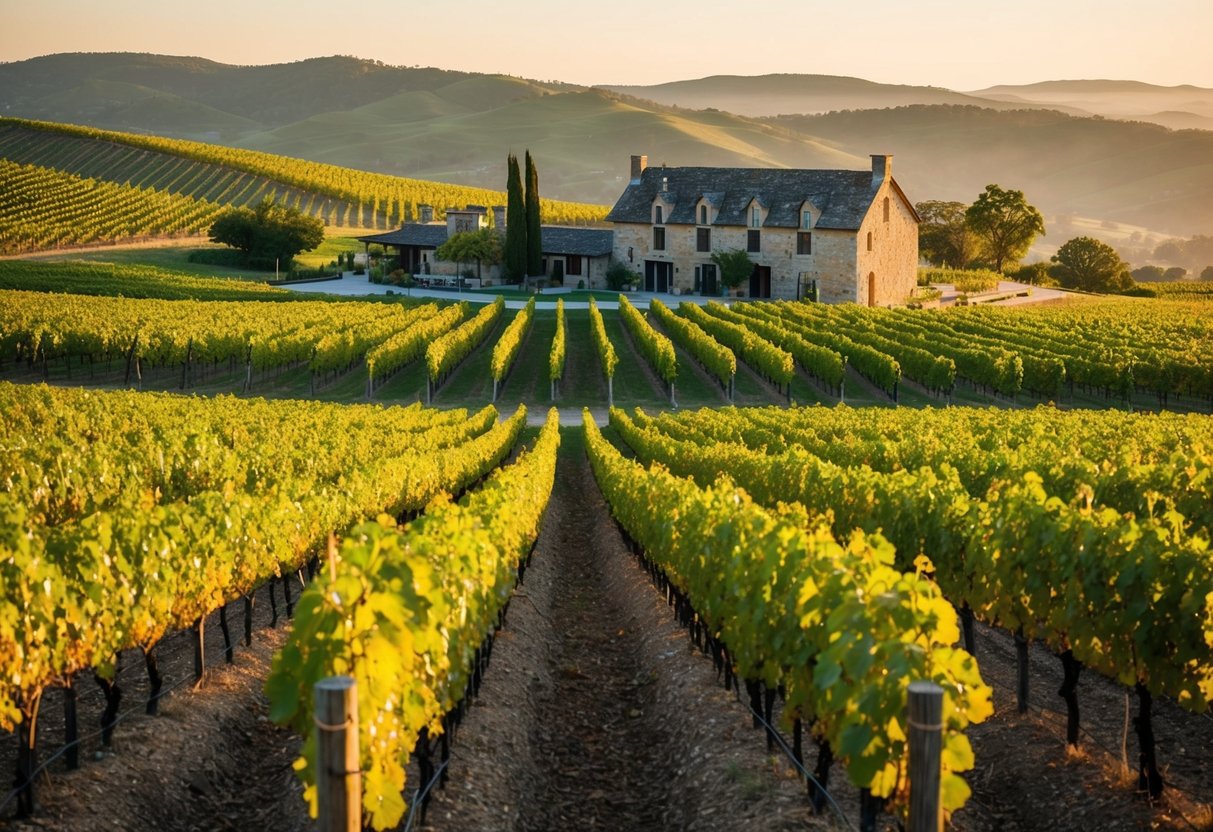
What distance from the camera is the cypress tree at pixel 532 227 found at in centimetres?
7406

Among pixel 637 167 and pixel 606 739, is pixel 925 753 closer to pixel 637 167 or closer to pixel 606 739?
pixel 606 739

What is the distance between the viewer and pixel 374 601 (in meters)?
7.88

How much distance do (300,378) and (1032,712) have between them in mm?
42253

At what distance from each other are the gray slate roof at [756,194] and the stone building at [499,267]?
2.75 m

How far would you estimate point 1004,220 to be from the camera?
101750mm

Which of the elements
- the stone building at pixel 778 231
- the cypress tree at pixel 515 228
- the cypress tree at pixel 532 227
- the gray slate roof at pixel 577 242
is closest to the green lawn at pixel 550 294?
the cypress tree at pixel 515 228

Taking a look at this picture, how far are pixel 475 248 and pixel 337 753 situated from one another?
2871 inches

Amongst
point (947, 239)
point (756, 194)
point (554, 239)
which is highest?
point (756, 194)

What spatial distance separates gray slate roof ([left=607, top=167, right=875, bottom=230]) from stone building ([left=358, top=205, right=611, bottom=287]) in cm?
275

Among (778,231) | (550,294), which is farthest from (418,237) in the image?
(778,231)

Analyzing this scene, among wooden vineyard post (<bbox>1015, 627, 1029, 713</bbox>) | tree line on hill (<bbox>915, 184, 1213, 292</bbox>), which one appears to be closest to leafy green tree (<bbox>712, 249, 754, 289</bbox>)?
tree line on hill (<bbox>915, 184, 1213, 292</bbox>)

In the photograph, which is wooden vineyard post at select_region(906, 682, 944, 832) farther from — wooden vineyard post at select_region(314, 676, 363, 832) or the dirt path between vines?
the dirt path between vines

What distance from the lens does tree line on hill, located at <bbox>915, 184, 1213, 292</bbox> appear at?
332 ft

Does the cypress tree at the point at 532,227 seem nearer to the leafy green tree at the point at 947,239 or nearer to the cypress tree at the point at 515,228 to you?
the cypress tree at the point at 515,228
